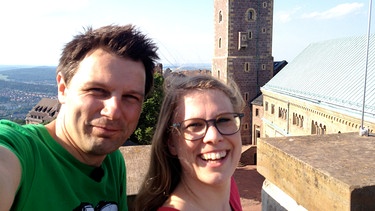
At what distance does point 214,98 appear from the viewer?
85.4 inches

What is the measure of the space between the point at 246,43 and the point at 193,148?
30608 mm

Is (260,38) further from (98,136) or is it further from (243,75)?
(98,136)

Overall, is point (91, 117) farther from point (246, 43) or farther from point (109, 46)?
point (246, 43)

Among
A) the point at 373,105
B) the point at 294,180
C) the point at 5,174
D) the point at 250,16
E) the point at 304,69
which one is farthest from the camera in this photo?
the point at 250,16

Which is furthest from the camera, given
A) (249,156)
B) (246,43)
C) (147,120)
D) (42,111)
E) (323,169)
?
(42,111)

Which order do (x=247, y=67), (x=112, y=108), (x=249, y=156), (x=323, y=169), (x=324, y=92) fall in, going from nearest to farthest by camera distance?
(x=112, y=108), (x=323, y=169), (x=324, y=92), (x=249, y=156), (x=247, y=67)

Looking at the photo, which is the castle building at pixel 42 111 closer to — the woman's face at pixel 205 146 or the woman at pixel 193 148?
the woman at pixel 193 148

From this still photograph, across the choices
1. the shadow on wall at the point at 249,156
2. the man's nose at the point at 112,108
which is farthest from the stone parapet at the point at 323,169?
the shadow on wall at the point at 249,156

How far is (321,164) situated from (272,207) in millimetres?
812

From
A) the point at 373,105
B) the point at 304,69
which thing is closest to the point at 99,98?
the point at 373,105

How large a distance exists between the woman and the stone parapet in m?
0.44

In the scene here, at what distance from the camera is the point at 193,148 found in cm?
208

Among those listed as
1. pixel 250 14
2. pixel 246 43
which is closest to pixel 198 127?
pixel 246 43

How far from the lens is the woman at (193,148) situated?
6.84 feet
